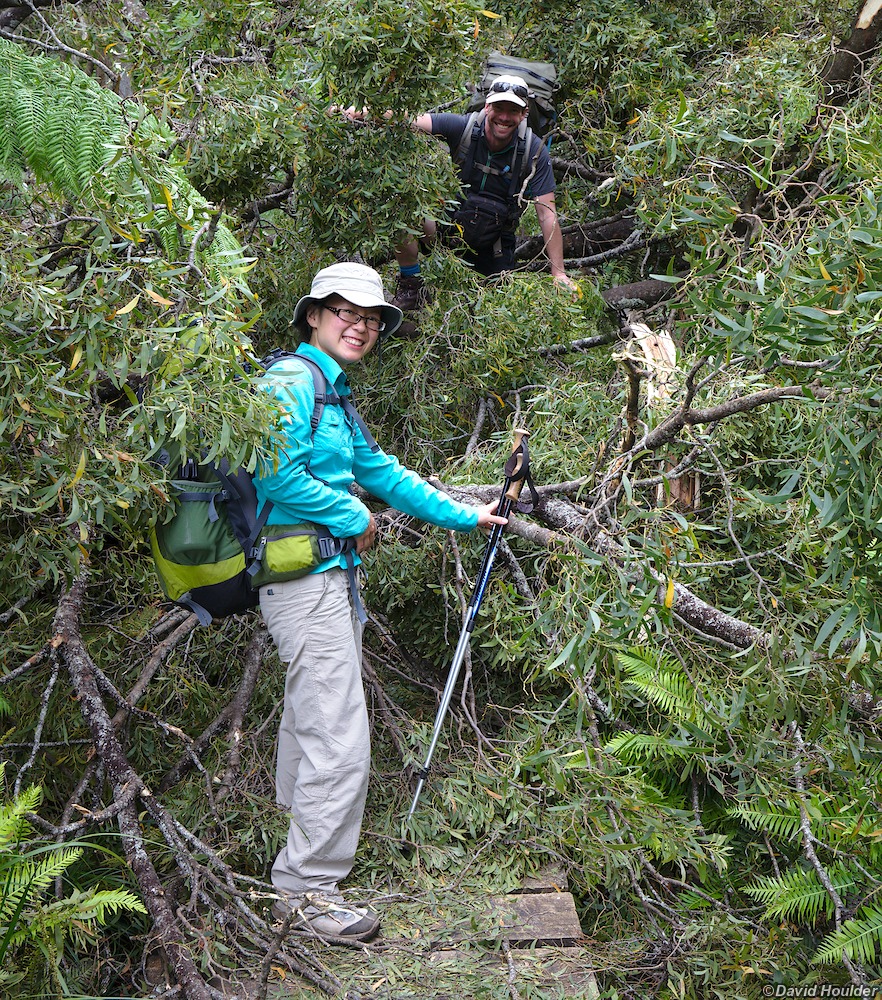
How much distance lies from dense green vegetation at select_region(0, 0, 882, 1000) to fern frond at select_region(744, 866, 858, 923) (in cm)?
2

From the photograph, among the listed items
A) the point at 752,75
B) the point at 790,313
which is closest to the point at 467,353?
the point at 752,75

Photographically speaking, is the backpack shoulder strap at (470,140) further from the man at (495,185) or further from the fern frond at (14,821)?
the fern frond at (14,821)

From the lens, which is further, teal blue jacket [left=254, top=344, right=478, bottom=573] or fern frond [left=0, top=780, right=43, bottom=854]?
teal blue jacket [left=254, top=344, right=478, bottom=573]

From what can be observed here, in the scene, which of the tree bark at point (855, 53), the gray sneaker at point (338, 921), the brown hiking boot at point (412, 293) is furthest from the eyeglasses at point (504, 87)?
the gray sneaker at point (338, 921)

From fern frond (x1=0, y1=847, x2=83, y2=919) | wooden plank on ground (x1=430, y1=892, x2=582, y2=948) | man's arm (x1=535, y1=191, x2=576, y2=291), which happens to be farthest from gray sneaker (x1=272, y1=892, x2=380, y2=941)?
A: man's arm (x1=535, y1=191, x2=576, y2=291)

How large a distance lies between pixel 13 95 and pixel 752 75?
4.08 m

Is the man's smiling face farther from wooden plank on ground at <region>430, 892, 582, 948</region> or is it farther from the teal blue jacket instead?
wooden plank on ground at <region>430, 892, 582, 948</region>

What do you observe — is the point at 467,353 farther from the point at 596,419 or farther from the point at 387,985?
the point at 387,985

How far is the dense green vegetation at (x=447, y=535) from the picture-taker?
3.00 meters

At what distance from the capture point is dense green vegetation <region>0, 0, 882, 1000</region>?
9.83 ft

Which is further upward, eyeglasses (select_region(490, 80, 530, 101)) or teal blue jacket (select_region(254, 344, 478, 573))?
eyeglasses (select_region(490, 80, 530, 101))

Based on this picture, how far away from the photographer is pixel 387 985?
3.32 m

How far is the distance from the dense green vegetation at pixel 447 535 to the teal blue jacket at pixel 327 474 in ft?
0.93

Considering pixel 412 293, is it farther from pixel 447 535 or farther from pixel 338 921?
pixel 338 921
